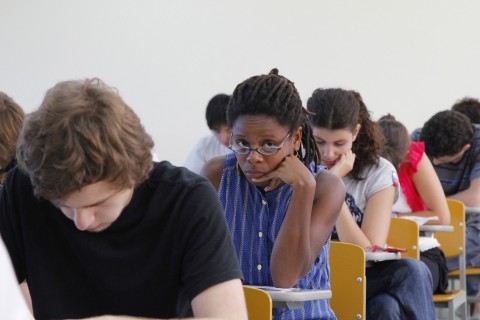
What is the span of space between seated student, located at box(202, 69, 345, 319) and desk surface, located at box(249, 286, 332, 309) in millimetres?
127

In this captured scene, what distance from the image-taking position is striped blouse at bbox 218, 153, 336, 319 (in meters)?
2.29

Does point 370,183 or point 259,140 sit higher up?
point 259,140

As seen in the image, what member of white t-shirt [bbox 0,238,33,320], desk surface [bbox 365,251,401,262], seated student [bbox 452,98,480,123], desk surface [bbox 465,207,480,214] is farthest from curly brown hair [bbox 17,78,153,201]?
seated student [bbox 452,98,480,123]

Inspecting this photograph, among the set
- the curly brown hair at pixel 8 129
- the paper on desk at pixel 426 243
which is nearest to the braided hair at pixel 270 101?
the curly brown hair at pixel 8 129

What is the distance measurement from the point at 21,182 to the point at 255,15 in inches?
182

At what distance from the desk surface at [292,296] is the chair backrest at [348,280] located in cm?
53

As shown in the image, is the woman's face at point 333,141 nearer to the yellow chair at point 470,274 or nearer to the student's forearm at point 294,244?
the student's forearm at point 294,244

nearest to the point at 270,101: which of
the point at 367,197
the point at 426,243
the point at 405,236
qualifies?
the point at 367,197

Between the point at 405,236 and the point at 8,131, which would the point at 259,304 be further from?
the point at 405,236

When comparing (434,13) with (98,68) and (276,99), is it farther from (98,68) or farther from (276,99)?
(276,99)

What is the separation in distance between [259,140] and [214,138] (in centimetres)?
302

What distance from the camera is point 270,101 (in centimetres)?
232

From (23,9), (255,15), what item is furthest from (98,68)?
(255,15)

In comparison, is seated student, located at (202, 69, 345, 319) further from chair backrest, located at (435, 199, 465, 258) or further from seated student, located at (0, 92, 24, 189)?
chair backrest, located at (435, 199, 465, 258)
